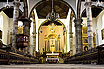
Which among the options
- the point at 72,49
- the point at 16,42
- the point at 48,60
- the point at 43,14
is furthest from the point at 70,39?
the point at 16,42

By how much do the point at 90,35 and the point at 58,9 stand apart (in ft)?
38.3

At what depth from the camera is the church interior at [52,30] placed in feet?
34.9

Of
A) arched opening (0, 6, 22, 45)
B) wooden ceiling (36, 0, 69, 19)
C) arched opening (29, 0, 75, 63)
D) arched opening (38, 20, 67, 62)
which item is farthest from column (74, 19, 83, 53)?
arched opening (38, 20, 67, 62)

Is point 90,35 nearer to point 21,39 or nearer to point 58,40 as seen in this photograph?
point 21,39

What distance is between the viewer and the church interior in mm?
10633

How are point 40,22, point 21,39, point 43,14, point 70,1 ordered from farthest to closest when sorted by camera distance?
point 40,22
point 43,14
point 70,1
point 21,39

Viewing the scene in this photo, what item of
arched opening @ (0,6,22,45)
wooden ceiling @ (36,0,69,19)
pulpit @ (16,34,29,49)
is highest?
wooden ceiling @ (36,0,69,19)

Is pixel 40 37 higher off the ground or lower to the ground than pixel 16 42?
higher

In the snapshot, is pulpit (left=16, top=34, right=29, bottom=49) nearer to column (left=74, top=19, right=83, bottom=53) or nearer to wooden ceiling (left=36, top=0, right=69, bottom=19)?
column (left=74, top=19, right=83, bottom=53)

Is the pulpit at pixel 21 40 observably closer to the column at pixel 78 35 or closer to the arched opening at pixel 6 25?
the column at pixel 78 35

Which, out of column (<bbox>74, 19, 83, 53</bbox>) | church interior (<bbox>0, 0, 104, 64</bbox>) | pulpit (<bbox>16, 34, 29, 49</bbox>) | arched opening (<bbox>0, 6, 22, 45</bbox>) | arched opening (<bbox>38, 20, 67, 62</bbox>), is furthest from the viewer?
arched opening (<bbox>38, 20, 67, 62</bbox>)

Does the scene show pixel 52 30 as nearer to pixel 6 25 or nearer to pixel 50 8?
pixel 50 8

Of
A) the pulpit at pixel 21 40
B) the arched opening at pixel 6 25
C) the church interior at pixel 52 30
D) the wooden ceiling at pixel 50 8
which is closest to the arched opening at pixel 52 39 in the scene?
the church interior at pixel 52 30

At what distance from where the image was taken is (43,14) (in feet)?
81.3
